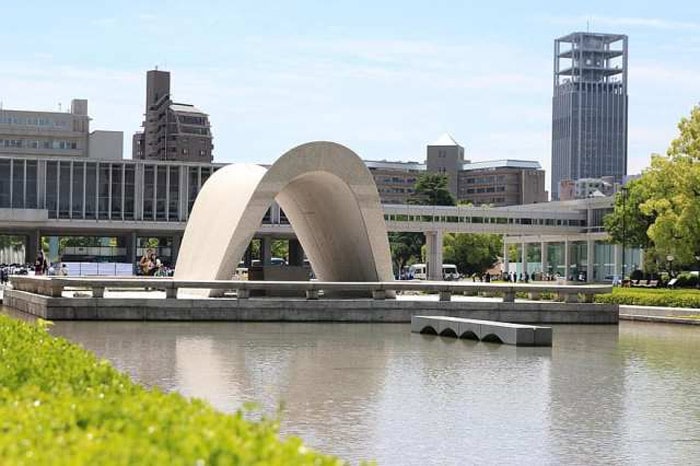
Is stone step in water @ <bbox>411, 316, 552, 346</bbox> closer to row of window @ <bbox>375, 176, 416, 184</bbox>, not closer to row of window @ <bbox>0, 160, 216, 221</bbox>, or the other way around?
row of window @ <bbox>0, 160, 216, 221</bbox>

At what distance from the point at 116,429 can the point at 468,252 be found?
105 metres

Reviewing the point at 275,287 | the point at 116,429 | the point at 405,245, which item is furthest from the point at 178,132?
the point at 116,429

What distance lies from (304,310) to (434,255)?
61098mm

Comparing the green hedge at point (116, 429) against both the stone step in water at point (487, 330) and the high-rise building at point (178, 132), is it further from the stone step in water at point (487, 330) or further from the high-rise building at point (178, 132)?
the high-rise building at point (178, 132)

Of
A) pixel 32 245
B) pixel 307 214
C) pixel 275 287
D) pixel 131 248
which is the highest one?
pixel 307 214

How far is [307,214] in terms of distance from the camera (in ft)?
141

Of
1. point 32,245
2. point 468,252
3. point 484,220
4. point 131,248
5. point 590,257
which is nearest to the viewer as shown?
point 32,245

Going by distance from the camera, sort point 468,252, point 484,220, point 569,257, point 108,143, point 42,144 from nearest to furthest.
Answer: point 484,220, point 569,257, point 468,252, point 108,143, point 42,144

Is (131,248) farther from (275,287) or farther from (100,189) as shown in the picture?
(275,287)

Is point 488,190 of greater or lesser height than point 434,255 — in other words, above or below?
above

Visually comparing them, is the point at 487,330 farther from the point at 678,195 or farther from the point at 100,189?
the point at 100,189

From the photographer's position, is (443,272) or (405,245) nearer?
(443,272)

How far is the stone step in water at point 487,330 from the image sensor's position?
26.7m

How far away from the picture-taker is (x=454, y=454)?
40.2 feet
